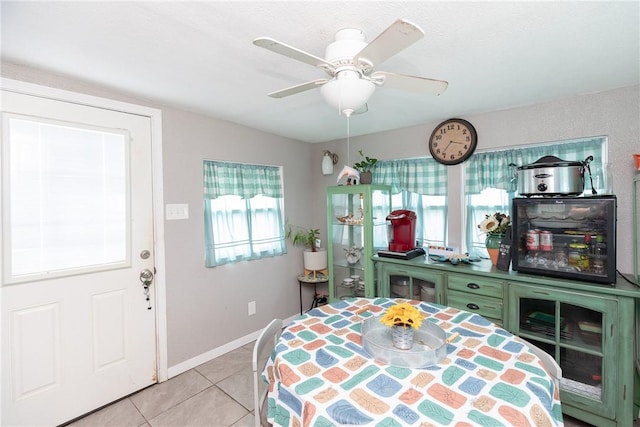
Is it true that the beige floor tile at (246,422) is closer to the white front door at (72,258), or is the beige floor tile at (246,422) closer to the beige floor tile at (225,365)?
the beige floor tile at (225,365)

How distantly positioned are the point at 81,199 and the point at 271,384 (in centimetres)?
183

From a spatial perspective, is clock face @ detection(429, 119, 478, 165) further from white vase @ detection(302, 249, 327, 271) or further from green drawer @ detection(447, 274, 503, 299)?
white vase @ detection(302, 249, 327, 271)

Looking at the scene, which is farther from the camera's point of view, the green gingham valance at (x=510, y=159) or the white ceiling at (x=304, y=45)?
the green gingham valance at (x=510, y=159)

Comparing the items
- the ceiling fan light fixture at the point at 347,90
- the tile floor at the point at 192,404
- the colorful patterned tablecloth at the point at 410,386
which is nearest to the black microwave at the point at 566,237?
the colorful patterned tablecloth at the point at 410,386

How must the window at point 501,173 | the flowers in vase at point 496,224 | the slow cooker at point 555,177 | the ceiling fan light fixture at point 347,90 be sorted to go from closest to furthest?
the ceiling fan light fixture at point 347,90, the slow cooker at point 555,177, the window at point 501,173, the flowers in vase at point 496,224

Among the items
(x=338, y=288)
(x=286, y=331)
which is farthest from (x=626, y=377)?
(x=338, y=288)

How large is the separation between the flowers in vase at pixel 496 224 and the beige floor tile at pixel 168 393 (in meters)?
2.60

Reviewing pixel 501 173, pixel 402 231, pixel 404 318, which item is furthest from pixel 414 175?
pixel 404 318

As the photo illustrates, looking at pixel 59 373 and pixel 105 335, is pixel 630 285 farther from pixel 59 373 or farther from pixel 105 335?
pixel 59 373

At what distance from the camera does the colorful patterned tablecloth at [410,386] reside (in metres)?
0.93

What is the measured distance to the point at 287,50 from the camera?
1.08 m

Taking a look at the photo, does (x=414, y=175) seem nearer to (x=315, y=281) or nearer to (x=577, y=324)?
(x=315, y=281)

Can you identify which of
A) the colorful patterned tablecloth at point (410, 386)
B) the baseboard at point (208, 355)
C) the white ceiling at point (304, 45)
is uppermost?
the white ceiling at point (304, 45)

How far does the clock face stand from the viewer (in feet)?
8.70
